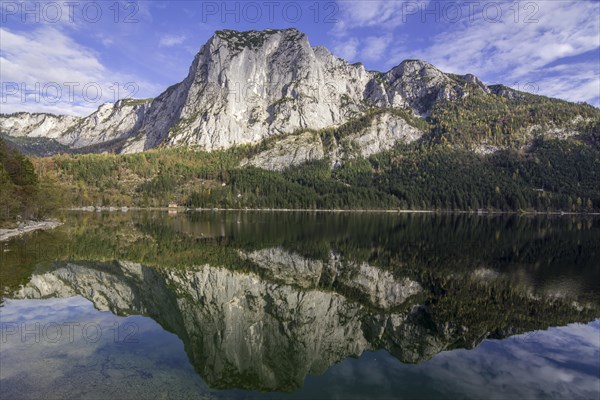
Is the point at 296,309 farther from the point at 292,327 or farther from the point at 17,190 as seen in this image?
→ the point at 17,190

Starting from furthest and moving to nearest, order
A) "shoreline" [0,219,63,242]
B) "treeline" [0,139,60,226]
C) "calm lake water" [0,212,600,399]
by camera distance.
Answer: "treeline" [0,139,60,226]
"shoreline" [0,219,63,242]
"calm lake water" [0,212,600,399]

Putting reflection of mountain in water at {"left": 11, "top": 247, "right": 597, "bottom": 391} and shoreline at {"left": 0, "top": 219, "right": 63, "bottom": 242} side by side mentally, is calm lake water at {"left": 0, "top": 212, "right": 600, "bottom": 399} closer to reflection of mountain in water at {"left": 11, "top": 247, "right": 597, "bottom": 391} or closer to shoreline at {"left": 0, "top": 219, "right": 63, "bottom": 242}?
reflection of mountain in water at {"left": 11, "top": 247, "right": 597, "bottom": 391}

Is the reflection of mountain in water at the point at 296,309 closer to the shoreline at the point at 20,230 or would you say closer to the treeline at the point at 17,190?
the shoreline at the point at 20,230

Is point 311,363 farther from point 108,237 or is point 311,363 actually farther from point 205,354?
point 108,237

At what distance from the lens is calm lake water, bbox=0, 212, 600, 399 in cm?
1569

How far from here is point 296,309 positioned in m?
26.9

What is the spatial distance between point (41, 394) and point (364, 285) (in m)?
24.7

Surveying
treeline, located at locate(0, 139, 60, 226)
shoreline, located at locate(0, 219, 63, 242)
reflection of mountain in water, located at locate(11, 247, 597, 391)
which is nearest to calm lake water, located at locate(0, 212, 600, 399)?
reflection of mountain in water, located at locate(11, 247, 597, 391)

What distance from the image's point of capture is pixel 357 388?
15.7 m

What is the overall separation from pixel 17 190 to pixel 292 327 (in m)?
62.5

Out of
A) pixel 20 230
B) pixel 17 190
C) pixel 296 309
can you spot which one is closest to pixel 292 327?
pixel 296 309

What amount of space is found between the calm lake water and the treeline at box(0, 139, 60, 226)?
53.3ft

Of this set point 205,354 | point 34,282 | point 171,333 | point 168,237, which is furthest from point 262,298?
point 168,237

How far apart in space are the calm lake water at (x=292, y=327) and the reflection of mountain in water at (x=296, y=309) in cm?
13
